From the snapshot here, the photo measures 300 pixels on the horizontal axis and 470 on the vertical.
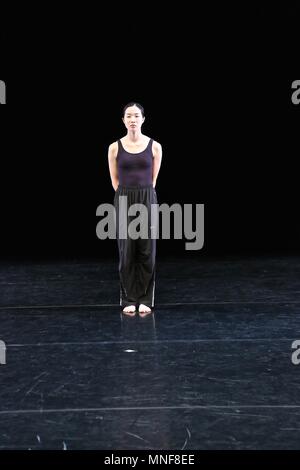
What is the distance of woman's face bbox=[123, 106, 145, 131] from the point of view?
3622 mm

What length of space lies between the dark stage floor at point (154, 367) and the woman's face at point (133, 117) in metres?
0.92

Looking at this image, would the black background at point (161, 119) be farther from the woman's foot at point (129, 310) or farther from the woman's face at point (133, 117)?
the woman's face at point (133, 117)

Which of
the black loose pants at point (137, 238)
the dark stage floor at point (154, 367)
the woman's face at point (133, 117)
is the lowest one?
the dark stage floor at point (154, 367)

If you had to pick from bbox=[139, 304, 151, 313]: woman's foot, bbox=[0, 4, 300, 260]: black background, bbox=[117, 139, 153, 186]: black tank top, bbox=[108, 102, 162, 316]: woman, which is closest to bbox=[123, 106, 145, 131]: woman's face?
bbox=[108, 102, 162, 316]: woman

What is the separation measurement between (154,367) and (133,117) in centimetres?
129

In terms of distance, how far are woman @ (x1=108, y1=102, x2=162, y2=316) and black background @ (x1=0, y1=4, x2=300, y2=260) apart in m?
2.25

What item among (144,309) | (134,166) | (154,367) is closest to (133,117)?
(134,166)

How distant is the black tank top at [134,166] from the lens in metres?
3.69

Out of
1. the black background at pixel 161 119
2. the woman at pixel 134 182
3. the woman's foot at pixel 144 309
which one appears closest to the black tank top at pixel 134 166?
the woman at pixel 134 182

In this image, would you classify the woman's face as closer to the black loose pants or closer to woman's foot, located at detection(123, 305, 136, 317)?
the black loose pants

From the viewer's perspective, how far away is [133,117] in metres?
3.64

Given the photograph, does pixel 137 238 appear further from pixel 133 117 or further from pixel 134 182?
pixel 133 117

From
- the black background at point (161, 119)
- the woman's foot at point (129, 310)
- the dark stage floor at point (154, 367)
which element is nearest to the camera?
the dark stage floor at point (154, 367)
